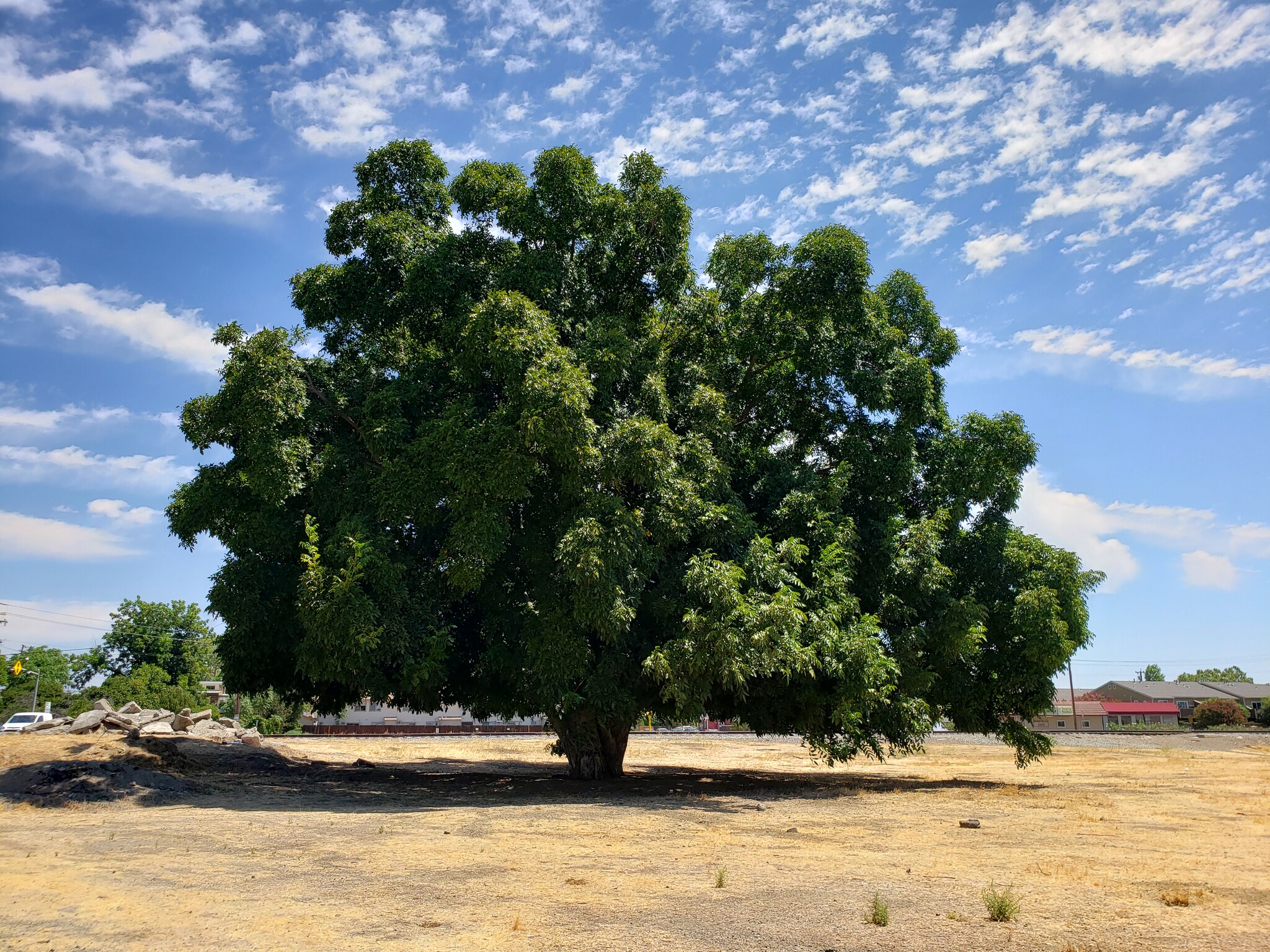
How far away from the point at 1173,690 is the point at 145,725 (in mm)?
116784

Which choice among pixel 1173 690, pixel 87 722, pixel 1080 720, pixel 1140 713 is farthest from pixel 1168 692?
pixel 87 722

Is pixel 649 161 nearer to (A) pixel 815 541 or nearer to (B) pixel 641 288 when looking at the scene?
(B) pixel 641 288

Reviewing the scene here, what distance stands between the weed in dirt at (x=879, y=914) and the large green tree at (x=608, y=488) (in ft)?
29.5

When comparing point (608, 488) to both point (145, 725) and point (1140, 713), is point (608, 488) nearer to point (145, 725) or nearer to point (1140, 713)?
point (145, 725)

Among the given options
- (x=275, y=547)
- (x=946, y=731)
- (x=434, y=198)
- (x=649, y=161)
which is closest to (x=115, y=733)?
(x=275, y=547)

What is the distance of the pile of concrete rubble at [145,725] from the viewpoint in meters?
25.8

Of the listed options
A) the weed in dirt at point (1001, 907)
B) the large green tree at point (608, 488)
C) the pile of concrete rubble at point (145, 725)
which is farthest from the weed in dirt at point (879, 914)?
the pile of concrete rubble at point (145, 725)

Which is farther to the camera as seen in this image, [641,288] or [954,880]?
[641,288]

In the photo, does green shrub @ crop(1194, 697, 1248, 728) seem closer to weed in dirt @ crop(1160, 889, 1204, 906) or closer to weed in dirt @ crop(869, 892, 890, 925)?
weed in dirt @ crop(1160, 889, 1204, 906)

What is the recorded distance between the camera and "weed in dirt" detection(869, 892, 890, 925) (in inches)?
275

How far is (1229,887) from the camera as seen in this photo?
848cm

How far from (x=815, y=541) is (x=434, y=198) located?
13.7 metres

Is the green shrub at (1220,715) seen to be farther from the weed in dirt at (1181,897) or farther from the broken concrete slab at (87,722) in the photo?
the broken concrete slab at (87,722)

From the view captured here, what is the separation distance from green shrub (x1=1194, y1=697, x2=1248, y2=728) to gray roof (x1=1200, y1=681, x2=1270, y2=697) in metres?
35.7
